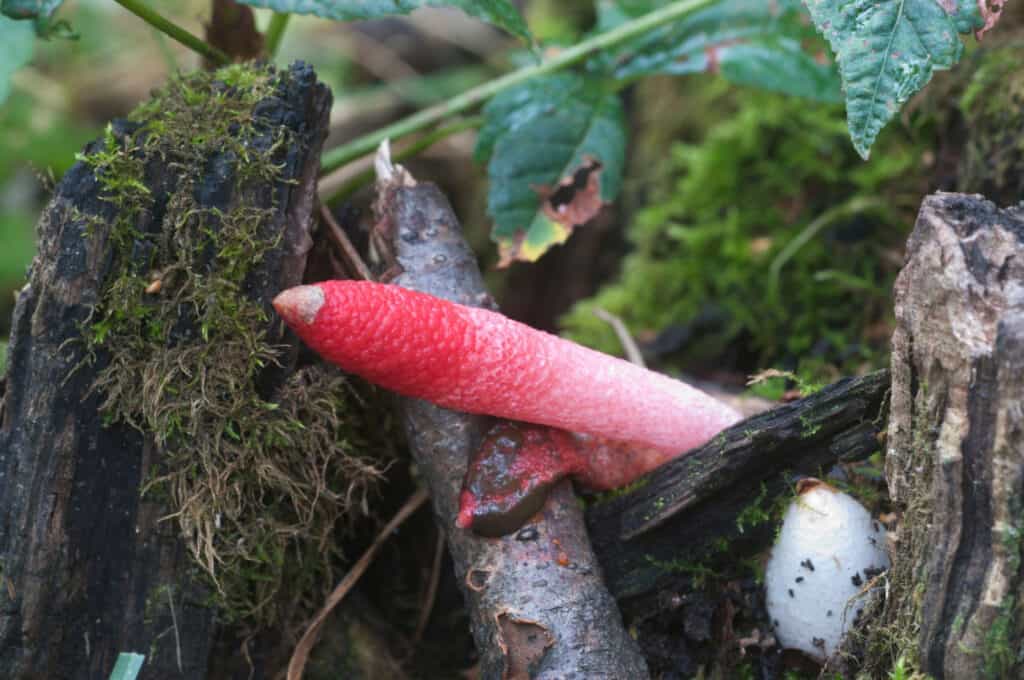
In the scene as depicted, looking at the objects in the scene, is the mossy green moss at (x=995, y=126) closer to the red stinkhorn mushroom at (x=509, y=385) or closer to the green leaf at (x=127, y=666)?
the red stinkhorn mushroom at (x=509, y=385)

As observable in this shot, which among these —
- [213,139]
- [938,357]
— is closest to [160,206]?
[213,139]

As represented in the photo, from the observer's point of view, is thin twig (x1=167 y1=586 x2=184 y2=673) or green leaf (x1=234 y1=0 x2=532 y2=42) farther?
green leaf (x1=234 y1=0 x2=532 y2=42)

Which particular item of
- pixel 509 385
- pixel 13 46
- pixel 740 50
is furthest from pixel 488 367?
pixel 740 50

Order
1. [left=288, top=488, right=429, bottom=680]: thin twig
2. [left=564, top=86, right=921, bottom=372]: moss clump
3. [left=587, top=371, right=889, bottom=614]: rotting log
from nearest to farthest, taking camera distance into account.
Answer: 1. [left=587, top=371, right=889, bottom=614]: rotting log
2. [left=288, top=488, right=429, bottom=680]: thin twig
3. [left=564, top=86, right=921, bottom=372]: moss clump

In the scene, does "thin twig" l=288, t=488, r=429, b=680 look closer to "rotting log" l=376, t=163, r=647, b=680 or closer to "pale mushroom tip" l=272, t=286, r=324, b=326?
"rotting log" l=376, t=163, r=647, b=680

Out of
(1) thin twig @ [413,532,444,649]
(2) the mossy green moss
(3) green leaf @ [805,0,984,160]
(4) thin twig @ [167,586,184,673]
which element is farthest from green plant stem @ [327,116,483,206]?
(2) the mossy green moss

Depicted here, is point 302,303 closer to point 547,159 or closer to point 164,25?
point 164,25
